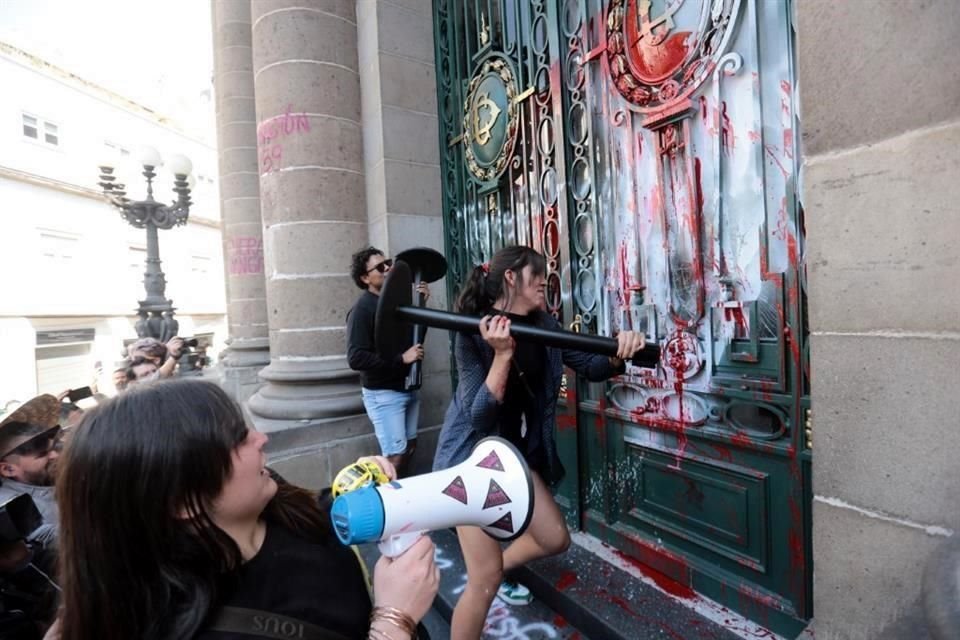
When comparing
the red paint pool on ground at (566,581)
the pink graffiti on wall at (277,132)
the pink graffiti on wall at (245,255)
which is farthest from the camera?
the pink graffiti on wall at (245,255)

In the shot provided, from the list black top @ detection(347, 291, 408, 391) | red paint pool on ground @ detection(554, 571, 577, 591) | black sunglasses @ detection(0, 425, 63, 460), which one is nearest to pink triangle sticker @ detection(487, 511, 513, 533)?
red paint pool on ground @ detection(554, 571, 577, 591)

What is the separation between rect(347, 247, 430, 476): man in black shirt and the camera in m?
3.43

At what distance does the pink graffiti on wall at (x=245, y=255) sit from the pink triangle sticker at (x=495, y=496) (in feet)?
22.5

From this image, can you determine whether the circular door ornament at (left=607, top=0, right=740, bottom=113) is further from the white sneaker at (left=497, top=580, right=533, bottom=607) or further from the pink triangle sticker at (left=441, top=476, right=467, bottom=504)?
the white sneaker at (left=497, top=580, right=533, bottom=607)

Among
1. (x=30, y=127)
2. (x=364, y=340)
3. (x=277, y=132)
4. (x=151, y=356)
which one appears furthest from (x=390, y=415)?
(x=30, y=127)

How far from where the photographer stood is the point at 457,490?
124cm

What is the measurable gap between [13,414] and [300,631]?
1.91 meters

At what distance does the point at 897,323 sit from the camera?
133 cm

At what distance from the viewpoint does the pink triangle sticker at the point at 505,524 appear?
4.31 feet

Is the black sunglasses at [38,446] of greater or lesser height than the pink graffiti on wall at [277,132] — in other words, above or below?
below

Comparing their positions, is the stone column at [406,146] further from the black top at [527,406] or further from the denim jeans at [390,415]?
the black top at [527,406]

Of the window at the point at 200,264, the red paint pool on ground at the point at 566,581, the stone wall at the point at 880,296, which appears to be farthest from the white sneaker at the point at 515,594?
the window at the point at 200,264

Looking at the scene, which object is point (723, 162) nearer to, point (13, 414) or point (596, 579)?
point (596, 579)

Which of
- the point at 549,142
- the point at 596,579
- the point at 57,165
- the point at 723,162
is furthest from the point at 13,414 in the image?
the point at 57,165
